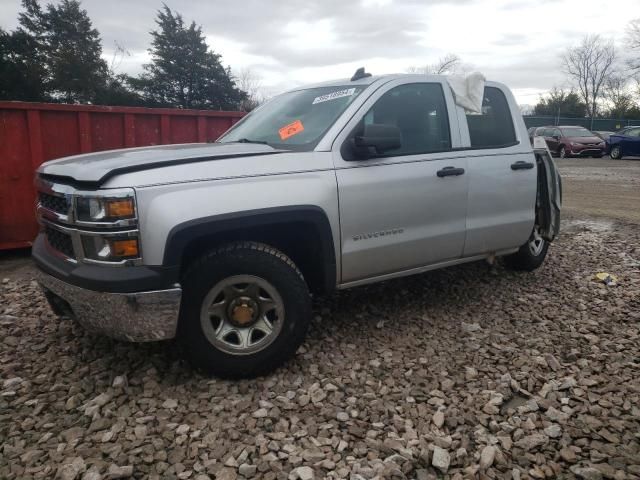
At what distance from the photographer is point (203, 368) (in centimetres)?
285

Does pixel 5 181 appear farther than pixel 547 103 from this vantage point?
No

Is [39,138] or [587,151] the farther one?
[587,151]

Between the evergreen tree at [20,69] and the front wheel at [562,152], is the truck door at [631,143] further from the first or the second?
the evergreen tree at [20,69]

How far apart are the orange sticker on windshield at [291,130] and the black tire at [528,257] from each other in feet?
8.43

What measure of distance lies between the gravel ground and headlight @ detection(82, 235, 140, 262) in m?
0.85

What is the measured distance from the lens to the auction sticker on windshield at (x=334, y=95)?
352 centimetres

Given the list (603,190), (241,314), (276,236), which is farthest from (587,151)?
(241,314)

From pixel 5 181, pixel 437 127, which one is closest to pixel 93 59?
pixel 5 181

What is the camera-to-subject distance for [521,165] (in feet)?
13.6

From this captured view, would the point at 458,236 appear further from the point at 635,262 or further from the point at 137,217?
the point at 635,262

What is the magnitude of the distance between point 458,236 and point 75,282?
2.63 m

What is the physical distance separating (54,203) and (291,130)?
158 cm

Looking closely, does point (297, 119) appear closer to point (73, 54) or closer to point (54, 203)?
point (54, 203)

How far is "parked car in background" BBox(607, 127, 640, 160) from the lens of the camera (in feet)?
69.0
